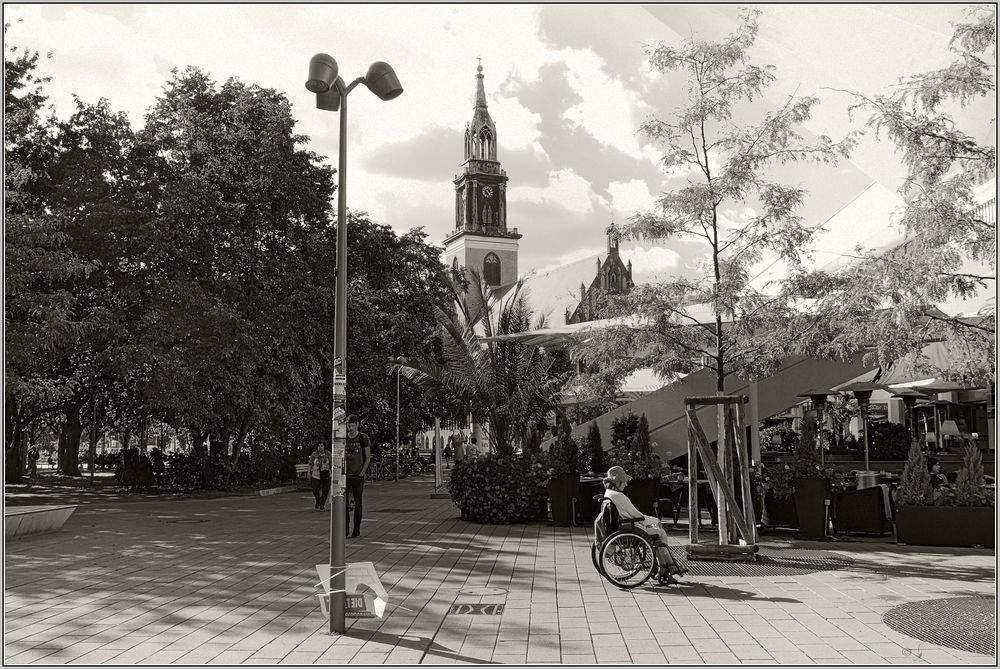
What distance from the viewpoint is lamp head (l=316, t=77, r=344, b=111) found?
8.05 metres

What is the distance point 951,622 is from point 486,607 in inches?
153

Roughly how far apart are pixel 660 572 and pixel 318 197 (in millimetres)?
21343

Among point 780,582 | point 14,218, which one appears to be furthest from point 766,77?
point 14,218

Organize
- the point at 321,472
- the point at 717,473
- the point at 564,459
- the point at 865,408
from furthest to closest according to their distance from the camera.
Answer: the point at 865,408 < the point at 321,472 < the point at 564,459 < the point at 717,473

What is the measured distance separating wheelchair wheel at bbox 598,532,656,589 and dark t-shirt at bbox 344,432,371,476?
6.38 m

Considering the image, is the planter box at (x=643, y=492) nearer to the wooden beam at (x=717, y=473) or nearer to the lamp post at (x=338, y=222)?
the wooden beam at (x=717, y=473)

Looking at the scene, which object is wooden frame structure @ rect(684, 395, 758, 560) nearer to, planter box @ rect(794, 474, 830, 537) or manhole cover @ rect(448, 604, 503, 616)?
planter box @ rect(794, 474, 830, 537)

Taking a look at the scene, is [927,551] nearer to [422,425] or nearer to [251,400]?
[251,400]

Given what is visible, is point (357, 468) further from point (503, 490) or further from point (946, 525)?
Result: point (946, 525)

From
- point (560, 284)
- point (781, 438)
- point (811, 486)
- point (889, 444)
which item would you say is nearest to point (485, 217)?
point (560, 284)

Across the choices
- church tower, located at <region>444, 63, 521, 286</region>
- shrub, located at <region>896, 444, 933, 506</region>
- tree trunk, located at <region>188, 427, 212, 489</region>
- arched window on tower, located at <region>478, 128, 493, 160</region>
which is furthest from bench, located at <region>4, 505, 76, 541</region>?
arched window on tower, located at <region>478, 128, 493, 160</region>

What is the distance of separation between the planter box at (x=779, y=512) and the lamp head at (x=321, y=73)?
9935mm

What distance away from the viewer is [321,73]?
7621 mm

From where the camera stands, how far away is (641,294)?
1422 cm
